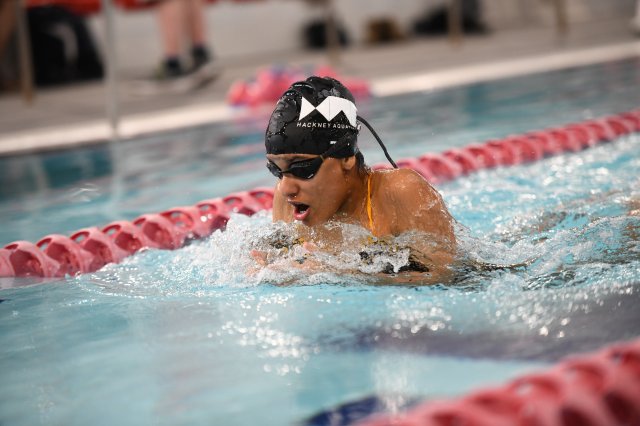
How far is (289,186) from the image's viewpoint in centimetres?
299

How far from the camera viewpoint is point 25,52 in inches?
364

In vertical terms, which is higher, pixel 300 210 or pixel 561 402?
pixel 300 210

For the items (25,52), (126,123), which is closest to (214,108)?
(126,123)

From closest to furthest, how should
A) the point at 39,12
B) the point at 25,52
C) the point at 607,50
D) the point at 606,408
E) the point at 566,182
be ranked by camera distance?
the point at 606,408 < the point at 566,182 < the point at 25,52 < the point at 607,50 < the point at 39,12

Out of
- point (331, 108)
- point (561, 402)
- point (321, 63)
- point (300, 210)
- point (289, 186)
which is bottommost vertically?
point (321, 63)

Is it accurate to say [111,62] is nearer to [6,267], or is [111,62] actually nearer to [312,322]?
[6,267]

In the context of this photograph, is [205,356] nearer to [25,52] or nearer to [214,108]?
Answer: [214,108]

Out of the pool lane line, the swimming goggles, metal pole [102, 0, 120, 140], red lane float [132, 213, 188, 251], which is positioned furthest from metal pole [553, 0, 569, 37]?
the swimming goggles

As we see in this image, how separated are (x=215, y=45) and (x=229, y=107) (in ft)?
16.3

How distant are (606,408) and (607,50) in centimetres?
897

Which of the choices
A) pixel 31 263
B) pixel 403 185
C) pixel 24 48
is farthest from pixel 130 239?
pixel 24 48

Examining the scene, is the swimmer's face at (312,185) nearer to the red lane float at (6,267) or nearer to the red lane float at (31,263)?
the red lane float at (31,263)

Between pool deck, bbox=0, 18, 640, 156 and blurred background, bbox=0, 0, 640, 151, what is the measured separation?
26mm

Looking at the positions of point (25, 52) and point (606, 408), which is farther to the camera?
point (25, 52)
